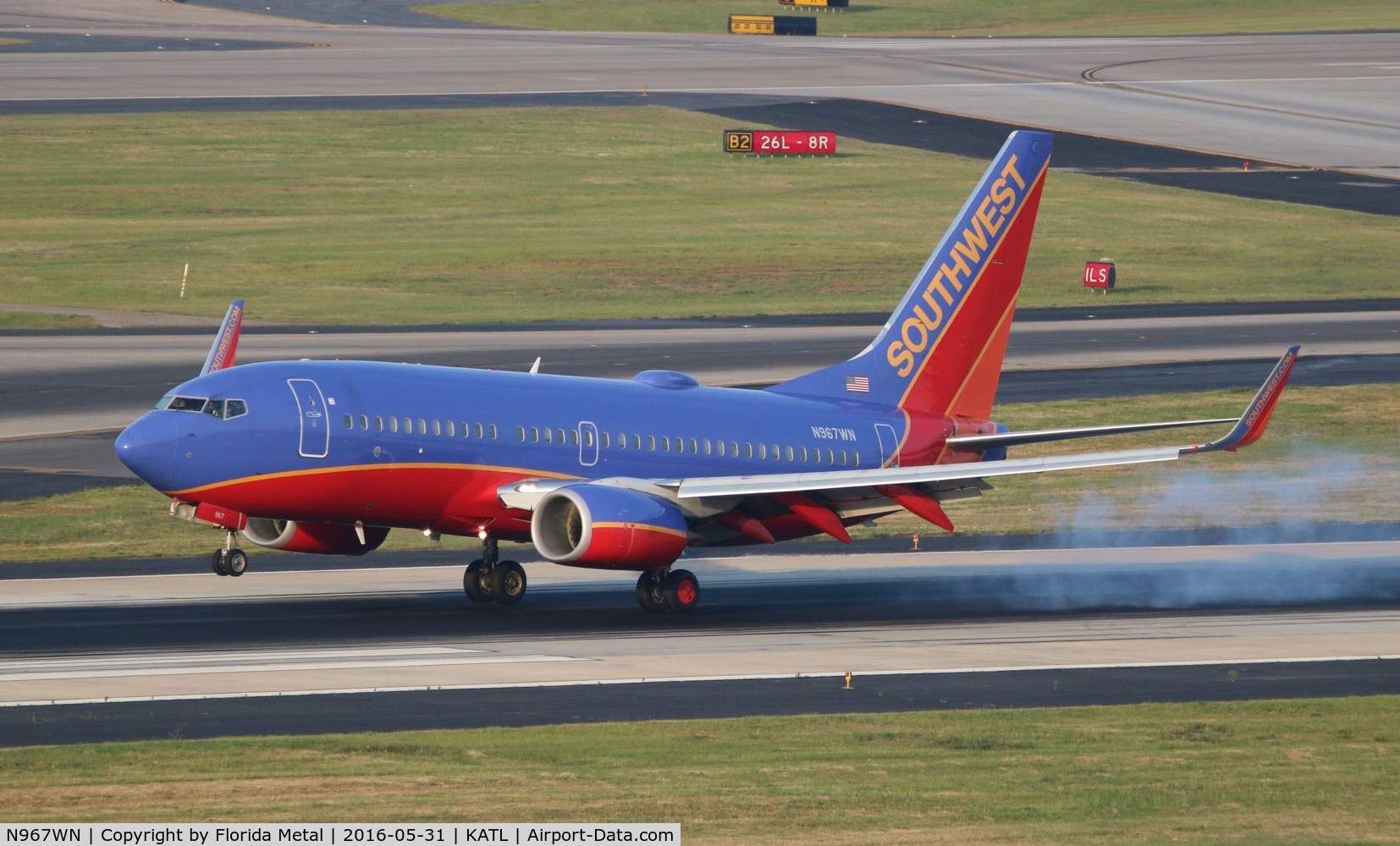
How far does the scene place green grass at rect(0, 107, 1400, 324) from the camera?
309 ft

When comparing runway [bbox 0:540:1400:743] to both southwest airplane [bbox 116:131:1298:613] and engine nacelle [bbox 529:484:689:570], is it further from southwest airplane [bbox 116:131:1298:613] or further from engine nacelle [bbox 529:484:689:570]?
southwest airplane [bbox 116:131:1298:613]

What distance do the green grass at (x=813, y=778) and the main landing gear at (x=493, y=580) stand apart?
12865 mm

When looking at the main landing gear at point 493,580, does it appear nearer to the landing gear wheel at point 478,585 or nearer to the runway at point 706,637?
the landing gear wheel at point 478,585

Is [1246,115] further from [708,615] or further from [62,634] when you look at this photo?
[62,634]

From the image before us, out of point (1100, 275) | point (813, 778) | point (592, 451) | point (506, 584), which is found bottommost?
point (506, 584)

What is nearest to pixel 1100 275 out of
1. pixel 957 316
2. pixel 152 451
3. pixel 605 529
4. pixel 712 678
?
pixel 957 316

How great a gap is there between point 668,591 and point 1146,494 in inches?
901

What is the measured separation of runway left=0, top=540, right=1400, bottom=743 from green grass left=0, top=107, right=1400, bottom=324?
43.8 meters

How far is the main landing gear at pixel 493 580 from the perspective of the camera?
41.3m

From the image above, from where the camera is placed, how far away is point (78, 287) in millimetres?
91750

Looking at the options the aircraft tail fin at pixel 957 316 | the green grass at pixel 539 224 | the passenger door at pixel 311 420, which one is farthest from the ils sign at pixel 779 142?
the passenger door at pixel 311 420

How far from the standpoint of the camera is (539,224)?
10894 cm

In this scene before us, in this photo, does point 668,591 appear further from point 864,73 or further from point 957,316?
point 864,73

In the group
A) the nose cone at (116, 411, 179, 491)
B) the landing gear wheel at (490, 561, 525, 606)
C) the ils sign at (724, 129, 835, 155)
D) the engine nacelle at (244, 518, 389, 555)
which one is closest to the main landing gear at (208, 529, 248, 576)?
the nose cone at (116, 411, 179, 491)
